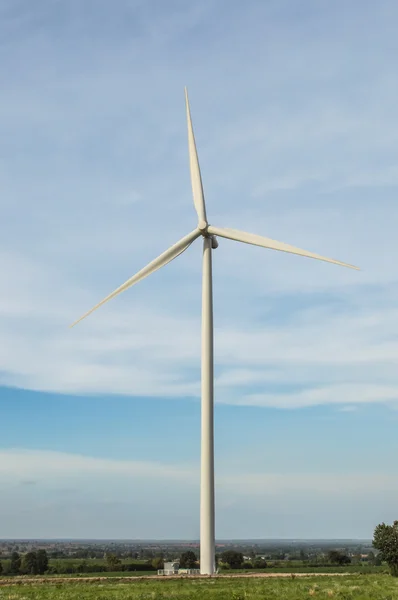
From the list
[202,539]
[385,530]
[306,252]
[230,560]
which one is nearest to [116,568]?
[230,560]

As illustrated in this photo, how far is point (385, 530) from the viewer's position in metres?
95.7

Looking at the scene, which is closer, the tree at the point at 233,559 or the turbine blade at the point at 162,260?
the turbine blade at the point at 162,260

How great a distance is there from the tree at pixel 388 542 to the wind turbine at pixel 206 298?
34388mm

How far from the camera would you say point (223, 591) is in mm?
51281

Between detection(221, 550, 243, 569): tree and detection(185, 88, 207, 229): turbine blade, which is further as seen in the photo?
detection(221, 550, 243, 569): tree

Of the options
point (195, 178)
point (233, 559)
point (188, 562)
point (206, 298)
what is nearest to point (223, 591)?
point (206, 298)

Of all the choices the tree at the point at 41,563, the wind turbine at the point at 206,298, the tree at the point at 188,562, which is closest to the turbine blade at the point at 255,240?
the wind turbine at the point at 206,298

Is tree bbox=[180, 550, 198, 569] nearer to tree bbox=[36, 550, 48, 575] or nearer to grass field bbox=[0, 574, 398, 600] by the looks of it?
tree bbox=[36, 550, 48, 575]

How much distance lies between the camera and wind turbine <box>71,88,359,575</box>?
69.3 metres

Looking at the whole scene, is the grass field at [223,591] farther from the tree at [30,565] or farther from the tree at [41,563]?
the tree at [30,565]

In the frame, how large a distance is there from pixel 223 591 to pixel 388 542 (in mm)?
50432

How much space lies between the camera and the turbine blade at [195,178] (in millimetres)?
80312

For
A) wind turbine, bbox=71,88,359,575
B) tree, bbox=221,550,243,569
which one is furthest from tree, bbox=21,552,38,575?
wind turbine, bbox=71,88,359,575

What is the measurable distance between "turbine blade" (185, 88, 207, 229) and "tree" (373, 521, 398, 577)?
50.6m
